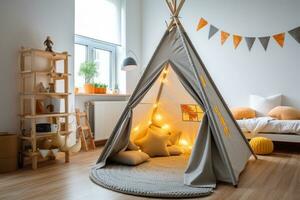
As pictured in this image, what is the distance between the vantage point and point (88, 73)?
4.67 m

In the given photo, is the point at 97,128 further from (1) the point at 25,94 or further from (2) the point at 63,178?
(2) the point at 63,178

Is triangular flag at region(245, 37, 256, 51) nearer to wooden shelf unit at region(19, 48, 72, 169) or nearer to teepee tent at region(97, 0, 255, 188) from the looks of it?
teepee tent at region(97, 0, 255, 188)

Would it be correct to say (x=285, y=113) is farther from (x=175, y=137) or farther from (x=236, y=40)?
(x=175, y=137)

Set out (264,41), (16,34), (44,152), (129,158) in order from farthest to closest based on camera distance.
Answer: (264,41)
(16,34)
(44,152)
(129,158)

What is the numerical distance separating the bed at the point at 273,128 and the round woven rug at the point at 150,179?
1.42m

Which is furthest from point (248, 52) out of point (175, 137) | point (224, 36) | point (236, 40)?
point (175, 137)

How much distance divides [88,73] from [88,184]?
95.0 inches

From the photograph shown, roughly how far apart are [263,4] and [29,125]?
413cm

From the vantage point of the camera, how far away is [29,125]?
11.7 ft

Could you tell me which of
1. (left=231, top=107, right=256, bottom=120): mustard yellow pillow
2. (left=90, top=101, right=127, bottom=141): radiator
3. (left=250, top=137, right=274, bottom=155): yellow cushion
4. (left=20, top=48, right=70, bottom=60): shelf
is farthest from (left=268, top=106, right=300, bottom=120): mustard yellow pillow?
(left=20, top=48, right=70, bottom=60): shelf

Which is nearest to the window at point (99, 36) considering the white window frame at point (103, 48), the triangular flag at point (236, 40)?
the white window frame at point (103, 48)

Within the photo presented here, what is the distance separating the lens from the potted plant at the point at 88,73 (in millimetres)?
4641

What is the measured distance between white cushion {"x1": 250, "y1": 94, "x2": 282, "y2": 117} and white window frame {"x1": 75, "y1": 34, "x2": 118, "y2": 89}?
2485 millimetres

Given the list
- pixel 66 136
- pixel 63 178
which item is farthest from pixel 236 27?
pixel 63 178
